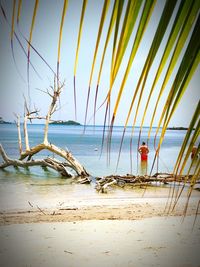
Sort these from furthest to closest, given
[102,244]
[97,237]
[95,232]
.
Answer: [95,232] → [97,237] → [102,244]

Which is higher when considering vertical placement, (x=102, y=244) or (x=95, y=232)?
(x=102, y=244)

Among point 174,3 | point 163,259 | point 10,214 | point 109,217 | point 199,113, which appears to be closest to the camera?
point 174,3

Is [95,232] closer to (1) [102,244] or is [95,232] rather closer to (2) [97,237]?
(2) [97,237]

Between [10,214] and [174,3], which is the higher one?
[174,3]

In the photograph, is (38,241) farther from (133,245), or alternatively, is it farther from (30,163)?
(30,163)

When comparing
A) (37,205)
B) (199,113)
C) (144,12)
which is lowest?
(37,205)

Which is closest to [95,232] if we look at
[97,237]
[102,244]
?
[97,237]

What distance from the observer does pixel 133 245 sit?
5688 millimetres

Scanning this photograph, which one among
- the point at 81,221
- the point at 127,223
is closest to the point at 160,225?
the point at 127,223

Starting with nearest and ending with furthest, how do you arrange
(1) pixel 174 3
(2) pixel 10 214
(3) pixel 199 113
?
(1) pixel 174 3 → (3) pixel 199 113 → (2) pixel 10 214

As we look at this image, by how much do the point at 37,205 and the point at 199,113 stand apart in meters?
9.47

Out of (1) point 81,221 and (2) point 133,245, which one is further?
(1) point 81,221

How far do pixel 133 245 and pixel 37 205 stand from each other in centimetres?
464

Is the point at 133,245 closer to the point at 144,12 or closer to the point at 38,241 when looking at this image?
the point at 38,241
